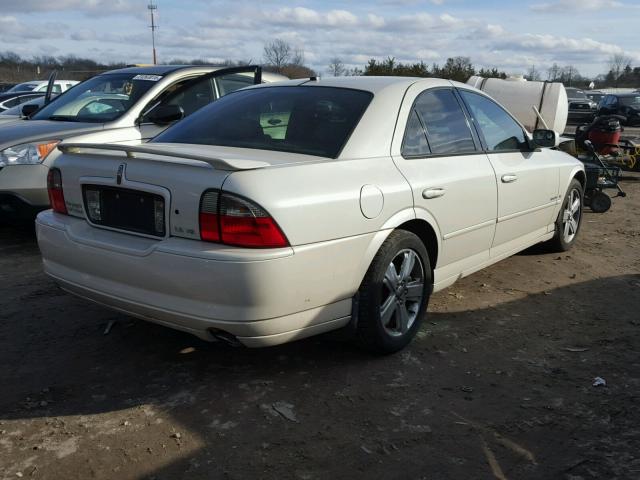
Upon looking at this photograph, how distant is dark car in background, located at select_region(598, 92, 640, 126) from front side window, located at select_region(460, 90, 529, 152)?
73.6ft

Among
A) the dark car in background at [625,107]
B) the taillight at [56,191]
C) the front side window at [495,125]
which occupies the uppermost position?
the front side window at [495,125]

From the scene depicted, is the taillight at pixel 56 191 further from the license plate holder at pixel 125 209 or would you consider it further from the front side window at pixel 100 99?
the front side window at pixel 100 99

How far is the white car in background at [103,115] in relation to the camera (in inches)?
233

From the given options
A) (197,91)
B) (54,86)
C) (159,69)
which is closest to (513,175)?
(197,91)

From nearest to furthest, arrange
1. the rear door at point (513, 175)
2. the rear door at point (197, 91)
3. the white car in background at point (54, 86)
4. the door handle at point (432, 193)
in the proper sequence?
the door handle at point (432, 193) → the rear door at point (513, 175) → the rear door at point (197, 91) → the white car in background at point (54, 86)

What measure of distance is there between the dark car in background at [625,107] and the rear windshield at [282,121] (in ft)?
79.2

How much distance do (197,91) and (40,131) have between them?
1603 millimetres

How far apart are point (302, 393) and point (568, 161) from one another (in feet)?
12.7

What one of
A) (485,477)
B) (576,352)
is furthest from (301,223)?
(576,352)

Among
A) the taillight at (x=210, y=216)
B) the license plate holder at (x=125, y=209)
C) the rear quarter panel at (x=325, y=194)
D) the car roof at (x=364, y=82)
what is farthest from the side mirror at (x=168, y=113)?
the taillight at (x=210, y=216)

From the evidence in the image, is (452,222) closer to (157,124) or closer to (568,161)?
(568,161)

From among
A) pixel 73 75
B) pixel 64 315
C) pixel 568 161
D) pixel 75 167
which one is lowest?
pixel 73 75

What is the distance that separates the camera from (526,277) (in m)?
5.57

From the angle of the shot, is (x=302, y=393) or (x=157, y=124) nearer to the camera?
(x=302, y=393)
